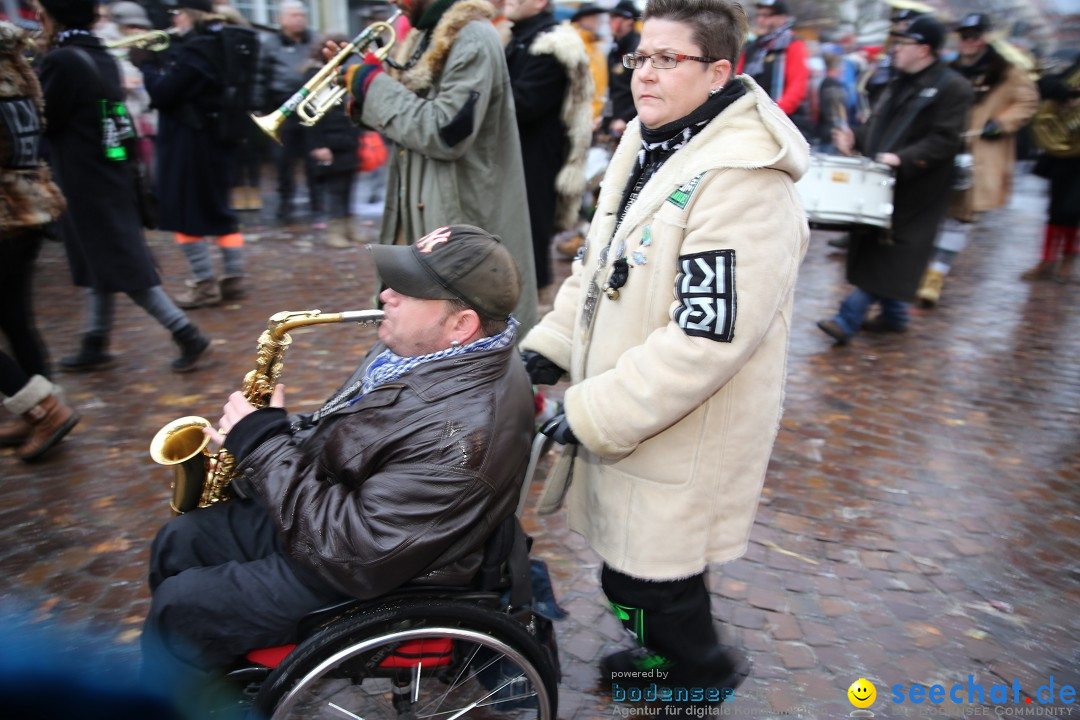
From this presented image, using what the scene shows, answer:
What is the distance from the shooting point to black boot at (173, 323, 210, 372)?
195 inches

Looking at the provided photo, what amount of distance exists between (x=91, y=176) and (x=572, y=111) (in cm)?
279

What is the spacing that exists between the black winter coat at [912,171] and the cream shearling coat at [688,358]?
3.95 m

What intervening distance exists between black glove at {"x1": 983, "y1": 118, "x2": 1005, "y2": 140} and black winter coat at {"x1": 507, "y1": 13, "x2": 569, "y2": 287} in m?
4.47

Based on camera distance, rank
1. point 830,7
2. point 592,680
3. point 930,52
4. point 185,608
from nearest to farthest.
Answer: point 185,608 < point 592,680 < point 930,52 < point 830,7

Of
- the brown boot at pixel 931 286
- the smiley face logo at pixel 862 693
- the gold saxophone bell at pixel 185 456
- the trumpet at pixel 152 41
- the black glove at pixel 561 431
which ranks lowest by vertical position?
the smiley face logo at pixel 862 693

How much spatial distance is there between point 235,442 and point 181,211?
4.46 m

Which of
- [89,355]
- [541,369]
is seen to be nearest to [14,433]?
[89,355]

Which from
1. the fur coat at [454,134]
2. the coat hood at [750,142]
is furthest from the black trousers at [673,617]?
the fur coat at [454,134]

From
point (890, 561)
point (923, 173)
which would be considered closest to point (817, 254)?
point (923, 173)

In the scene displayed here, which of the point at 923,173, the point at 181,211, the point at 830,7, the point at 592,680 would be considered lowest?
the point at 592,680

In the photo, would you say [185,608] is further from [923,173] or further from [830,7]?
[830,7]

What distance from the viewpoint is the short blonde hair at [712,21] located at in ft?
6.83

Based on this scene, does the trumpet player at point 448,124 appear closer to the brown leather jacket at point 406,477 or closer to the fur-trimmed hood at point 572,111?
the fur-trimmed hood at point 572,111

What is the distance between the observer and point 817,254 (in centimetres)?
887
